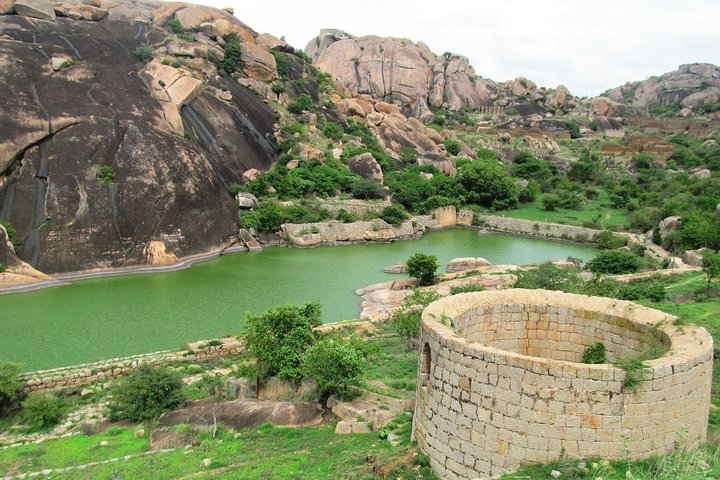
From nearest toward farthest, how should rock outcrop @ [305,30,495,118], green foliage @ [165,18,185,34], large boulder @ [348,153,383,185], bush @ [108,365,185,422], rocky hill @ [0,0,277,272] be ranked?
bush @ [108,365,185,422] < rocky hill @ [0,0,277,272] < large boulder @ [348,153,383,185] < green foliage @ [165,18,185,34] < rock outcrop @ [305,30,495,118]

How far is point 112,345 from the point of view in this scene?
61.6 ft

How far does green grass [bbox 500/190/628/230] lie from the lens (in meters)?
42.7

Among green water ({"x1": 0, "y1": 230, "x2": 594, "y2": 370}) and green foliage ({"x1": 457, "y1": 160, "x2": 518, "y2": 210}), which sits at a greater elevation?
green foliage ({"x1": 457, "y1": 160, "x2": 518, "y2": 210})

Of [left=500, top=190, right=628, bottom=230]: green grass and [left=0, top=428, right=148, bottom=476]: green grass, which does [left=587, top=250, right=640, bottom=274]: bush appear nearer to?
[left=500, top=190, right=628, bottom=230]: green grass

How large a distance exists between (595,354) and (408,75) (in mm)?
82565

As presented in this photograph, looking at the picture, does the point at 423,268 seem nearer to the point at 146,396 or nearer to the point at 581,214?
the point at 146,396

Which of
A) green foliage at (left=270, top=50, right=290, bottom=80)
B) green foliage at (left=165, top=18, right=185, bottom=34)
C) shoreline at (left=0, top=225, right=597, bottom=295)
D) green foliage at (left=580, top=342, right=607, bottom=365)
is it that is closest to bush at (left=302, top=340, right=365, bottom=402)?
green foliage at (left=580, top=342, right=607, bottom=365)

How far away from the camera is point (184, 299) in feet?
80.8

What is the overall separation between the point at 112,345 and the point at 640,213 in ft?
119

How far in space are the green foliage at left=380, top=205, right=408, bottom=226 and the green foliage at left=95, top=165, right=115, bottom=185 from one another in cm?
1896

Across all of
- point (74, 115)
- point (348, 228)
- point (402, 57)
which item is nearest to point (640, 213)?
point (348, 228)

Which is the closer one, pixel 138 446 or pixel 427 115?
pixel 138 446

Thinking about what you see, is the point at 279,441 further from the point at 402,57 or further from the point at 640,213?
the point at 402,57

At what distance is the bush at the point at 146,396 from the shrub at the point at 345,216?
27.6m
